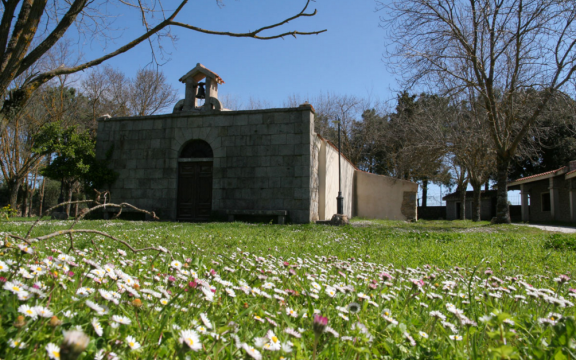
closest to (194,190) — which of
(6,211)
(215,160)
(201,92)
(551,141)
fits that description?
(215,160)

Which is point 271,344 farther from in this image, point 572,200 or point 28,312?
point 572,200

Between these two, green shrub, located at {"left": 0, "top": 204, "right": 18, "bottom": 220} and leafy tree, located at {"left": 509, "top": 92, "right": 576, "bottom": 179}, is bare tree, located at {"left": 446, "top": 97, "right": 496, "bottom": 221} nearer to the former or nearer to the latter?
leafy tree, located at {"left": 509, "top": 92, "right": 576, "bottom": 179}

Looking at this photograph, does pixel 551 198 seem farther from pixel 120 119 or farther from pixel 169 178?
pixel 120 119

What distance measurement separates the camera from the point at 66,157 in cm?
1479

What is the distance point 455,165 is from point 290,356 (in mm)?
26997

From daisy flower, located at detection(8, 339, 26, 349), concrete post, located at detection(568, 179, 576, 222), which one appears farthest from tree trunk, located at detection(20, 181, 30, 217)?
concrete post, located at detection(568, 179, 576, 222)

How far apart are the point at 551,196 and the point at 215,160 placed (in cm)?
2073

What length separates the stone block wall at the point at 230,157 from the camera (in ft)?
45.4

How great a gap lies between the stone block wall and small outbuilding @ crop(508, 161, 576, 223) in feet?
51.0

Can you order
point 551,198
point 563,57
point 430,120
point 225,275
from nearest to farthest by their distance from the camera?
point 225,275 < point 563,57 < point 430,120 < point 551,198

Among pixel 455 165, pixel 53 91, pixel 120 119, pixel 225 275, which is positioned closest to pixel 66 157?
pixel 120 119

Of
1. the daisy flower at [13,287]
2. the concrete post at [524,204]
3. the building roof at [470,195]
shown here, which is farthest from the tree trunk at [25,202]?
the concrete post at [524,204]

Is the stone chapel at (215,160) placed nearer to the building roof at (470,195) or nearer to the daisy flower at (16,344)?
the daisy flower at (16,344)

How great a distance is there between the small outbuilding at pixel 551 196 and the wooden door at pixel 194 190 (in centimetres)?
1878
